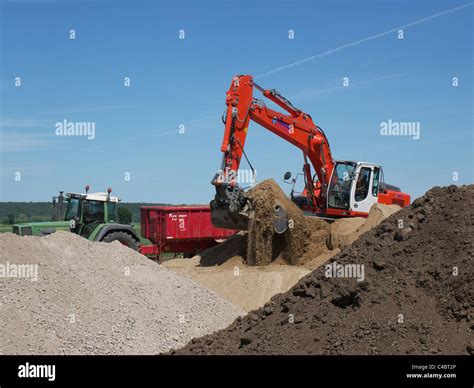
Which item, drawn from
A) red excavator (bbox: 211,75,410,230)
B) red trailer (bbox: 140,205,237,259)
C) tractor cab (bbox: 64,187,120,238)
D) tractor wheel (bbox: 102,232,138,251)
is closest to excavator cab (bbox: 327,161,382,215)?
red excavator (bbox: 211,75,410,230)

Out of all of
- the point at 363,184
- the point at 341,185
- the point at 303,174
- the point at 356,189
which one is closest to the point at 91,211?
the point at 303,174

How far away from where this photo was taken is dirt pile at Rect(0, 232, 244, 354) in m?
8.91

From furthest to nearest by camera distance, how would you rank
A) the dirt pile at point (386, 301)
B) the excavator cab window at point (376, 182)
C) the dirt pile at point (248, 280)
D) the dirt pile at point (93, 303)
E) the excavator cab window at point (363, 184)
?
the excavator cab window at point (376, 182)
the excavator cab window at point (363, 184)
the dirt pile at point (248, 280)
the dirt pile at point (93, 303)
the dirt pile at point (386, 301)

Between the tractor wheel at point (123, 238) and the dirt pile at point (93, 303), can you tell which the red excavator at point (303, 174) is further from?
the dirt pile at point (93, 303)

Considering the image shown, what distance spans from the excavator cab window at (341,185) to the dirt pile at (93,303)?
5723mm

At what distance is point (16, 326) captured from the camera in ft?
28.8

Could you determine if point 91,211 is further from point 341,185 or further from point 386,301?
point 386,301

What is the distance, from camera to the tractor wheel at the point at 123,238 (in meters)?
15.8

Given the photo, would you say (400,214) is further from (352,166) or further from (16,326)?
(352,166)

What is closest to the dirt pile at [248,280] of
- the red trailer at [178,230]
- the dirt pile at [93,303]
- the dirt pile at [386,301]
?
the dirt pile at [93,303]

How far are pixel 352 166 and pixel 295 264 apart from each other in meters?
3.10

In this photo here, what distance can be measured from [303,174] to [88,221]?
5.58 meters

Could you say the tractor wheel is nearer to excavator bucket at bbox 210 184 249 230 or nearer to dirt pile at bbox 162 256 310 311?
dirt pile at bbox 162 256 310 311
